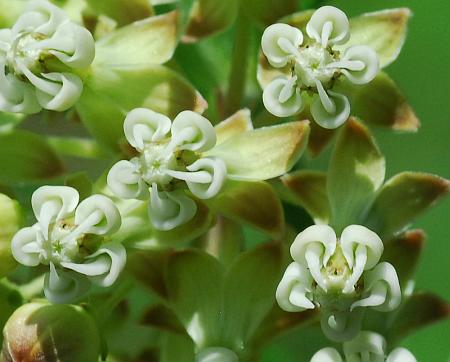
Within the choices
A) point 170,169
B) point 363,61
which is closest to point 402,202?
point 363,61

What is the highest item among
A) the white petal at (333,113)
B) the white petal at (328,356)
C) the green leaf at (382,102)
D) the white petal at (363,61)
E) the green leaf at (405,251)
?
the white petal at (363,61)

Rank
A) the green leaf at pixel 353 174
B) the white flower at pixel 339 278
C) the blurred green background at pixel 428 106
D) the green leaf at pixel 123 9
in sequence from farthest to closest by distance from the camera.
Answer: the blurred green background at pixel 428 106 → the green leaf at pixel 123 9 → the green leaf at pixel 353 174 → the white flower at pixel 339 278

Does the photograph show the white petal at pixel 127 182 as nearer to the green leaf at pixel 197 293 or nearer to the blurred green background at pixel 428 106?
the green leaf at pixel 197 293

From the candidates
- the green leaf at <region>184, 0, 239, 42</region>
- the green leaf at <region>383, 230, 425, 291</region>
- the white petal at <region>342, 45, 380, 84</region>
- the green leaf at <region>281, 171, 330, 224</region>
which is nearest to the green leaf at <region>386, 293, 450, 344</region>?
the green leaf at <region>383, 230, 425, 291</region>

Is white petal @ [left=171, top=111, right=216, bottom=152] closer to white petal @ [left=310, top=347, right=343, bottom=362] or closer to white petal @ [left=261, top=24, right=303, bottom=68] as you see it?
white petal @ [left=261, top=24, right=303, bottom=68]

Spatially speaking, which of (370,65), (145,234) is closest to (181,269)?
(145,234)

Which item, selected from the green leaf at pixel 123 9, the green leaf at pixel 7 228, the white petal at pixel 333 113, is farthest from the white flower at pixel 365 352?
the green leaf at pixel 123 9
